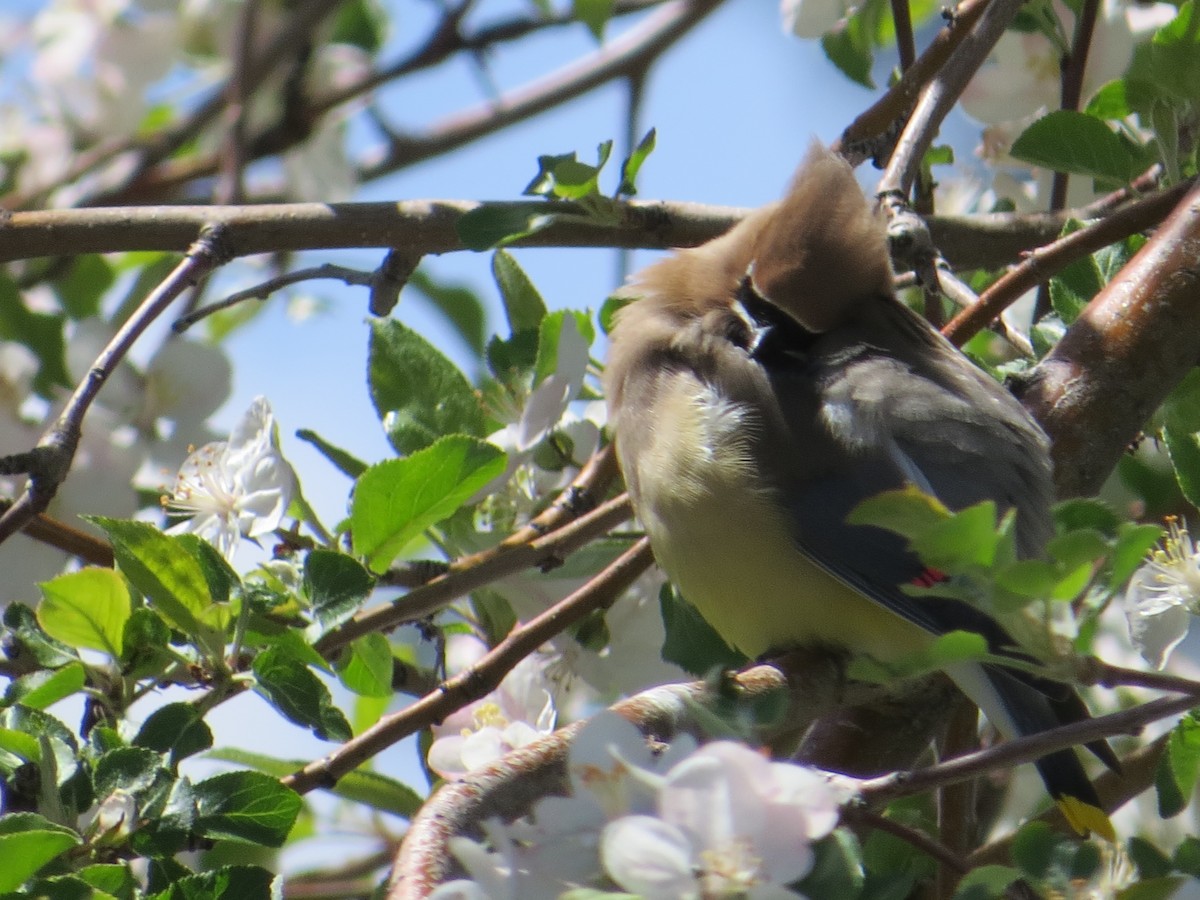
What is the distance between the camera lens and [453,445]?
212 cm

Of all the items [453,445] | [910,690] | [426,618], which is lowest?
[910,690]

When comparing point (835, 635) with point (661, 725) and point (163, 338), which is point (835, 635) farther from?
point (163, 338)

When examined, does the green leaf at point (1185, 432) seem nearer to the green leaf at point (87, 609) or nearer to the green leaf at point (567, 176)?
the green leaf at point (567, 176)

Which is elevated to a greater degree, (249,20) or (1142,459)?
(249,20)

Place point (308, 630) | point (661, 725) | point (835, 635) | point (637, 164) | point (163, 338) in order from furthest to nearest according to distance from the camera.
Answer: point (163, 338)
point (835, 635)
point (637, 164)
point (308, 630)
point (661, 725)

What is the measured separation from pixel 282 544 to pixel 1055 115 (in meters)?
1.41

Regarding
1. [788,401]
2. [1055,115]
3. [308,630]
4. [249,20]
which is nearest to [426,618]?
[308,630]

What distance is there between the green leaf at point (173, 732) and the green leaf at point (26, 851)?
0.90 feet

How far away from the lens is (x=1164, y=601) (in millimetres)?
2180

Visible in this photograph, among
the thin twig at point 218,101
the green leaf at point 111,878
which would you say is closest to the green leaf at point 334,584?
the green leaf at point 111,878

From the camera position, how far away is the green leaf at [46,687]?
196cm

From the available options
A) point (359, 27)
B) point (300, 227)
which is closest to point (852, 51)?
point (300, 227)

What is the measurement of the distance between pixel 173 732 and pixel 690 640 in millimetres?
1088

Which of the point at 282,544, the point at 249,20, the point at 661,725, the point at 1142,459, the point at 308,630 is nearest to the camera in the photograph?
the point at 661,725
